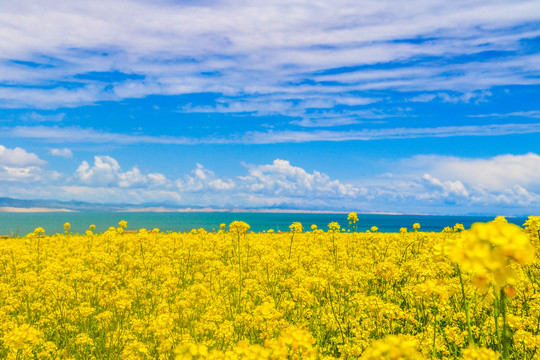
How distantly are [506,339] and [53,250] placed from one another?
14.9 meters

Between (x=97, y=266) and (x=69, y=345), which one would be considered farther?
(x=97, y=266)

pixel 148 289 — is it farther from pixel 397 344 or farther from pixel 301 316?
pixel 397 344

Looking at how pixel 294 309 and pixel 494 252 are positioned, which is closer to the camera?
pixel 494 252

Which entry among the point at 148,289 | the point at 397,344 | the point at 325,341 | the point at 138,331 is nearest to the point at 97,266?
the point at 148,289

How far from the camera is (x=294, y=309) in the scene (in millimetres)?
6734

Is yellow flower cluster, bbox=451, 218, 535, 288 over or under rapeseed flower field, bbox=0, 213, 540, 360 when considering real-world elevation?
over

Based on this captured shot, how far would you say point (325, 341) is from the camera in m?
5.68

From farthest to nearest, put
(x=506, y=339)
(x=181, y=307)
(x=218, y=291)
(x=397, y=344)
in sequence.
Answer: (x=218, y=291)
(x=181, y=307)
(x=506, y=339)
(x=397, y=344)

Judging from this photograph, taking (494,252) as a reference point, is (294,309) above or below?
below

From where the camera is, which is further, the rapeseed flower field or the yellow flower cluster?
the rapeseed flower field

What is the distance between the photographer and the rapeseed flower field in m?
3.02

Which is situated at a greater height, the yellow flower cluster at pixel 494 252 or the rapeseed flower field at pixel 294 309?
the yellow flower cluster at pixel 494 252

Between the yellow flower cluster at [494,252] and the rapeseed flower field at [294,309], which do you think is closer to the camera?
the yellow flower cluster at [494,252]

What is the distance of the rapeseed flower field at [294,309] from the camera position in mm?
3021
